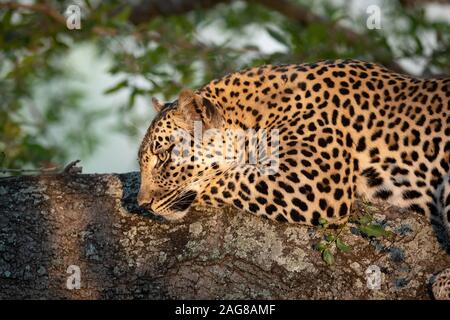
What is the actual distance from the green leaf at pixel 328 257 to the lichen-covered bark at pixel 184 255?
4cm

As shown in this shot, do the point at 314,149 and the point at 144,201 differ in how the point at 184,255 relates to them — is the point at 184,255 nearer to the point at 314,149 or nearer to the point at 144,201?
the point at 144,201

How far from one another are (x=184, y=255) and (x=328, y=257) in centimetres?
120

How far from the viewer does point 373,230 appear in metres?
6.62

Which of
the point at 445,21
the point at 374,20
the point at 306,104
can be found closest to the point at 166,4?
the point at 445,21

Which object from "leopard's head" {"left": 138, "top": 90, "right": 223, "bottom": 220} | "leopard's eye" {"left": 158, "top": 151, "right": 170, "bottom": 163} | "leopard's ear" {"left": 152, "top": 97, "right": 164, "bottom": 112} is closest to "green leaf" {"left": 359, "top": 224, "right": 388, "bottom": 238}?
"leopard's head" {"left": 138, "top": 90, "right": 223, "bottom": 220}

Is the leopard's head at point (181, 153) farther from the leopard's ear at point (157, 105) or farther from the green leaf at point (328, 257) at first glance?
the green leaf at point (328, 257)

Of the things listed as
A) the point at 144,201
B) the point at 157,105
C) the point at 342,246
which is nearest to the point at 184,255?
the point at 144,201

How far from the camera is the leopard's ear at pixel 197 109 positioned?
24.5 ft

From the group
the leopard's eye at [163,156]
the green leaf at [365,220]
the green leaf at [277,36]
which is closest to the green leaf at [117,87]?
the green leaf at [277,36]

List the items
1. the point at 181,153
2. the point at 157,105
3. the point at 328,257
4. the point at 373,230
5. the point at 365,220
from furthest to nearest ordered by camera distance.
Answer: the point at 157,105 < the point at 181,153 < the point at 365,220 < the point at 373,230 < the point at 328,257

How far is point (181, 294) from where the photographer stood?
634 centimetres

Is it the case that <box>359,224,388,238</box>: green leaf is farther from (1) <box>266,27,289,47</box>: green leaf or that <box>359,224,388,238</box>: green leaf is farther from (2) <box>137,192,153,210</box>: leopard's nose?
(1) <box>266,27,289,47</box>: green leaf
